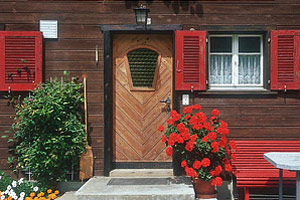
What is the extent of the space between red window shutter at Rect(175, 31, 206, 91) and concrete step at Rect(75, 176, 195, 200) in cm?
151

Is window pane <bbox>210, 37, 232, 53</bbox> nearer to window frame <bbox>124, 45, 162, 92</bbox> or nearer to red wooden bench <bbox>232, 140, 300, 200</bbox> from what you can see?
window frame <bbox>124, 45, 162, 92</bbox>

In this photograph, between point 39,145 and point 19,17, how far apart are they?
6.76 ft

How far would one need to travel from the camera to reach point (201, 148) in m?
5.25

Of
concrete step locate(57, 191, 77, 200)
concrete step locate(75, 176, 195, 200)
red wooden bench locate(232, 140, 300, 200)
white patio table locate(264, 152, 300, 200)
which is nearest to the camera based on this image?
white patio table locate(264, 152, 300, 200)

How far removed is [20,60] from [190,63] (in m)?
2.64

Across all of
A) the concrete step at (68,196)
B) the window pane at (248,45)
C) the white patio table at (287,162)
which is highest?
the window pane at (248,45)

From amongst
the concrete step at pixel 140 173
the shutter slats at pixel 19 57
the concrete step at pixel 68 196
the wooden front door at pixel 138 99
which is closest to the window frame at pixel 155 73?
the wooden front door at pixel 138 99

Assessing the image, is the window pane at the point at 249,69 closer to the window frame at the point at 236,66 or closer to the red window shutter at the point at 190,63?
Answer: the window frame at the point at 236,66

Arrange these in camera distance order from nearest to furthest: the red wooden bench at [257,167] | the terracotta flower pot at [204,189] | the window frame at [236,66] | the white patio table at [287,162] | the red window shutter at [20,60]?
the white patio table at [287,162], the red wooden bench at [257,167], the terracotta flower pot at [204,189], the red window shutter at [20,60], the window frame at [236,66]

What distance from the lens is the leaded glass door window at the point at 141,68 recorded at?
6297 millimetres

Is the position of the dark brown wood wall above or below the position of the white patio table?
above

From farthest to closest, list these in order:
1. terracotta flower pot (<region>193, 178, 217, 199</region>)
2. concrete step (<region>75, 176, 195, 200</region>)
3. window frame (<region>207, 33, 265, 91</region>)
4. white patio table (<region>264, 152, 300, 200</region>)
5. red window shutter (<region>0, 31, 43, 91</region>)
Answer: window frame (<region>207, 33, 265, 91</region>) → red window shutter (<region>0, 31, 43, 91</region>) → terracotta flower pot (<region>193, 178, 217, 199</region>) → concrete step (<region>75, 176, 195, 200</region>) → white patio table (<region>264, 152, 300, 200</region>)

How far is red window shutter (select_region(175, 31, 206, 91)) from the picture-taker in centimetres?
605

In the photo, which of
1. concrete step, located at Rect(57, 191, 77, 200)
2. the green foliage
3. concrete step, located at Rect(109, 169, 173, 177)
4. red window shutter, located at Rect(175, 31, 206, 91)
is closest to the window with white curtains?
red window shutter, located at Rect(175, 31, 206, 91)
